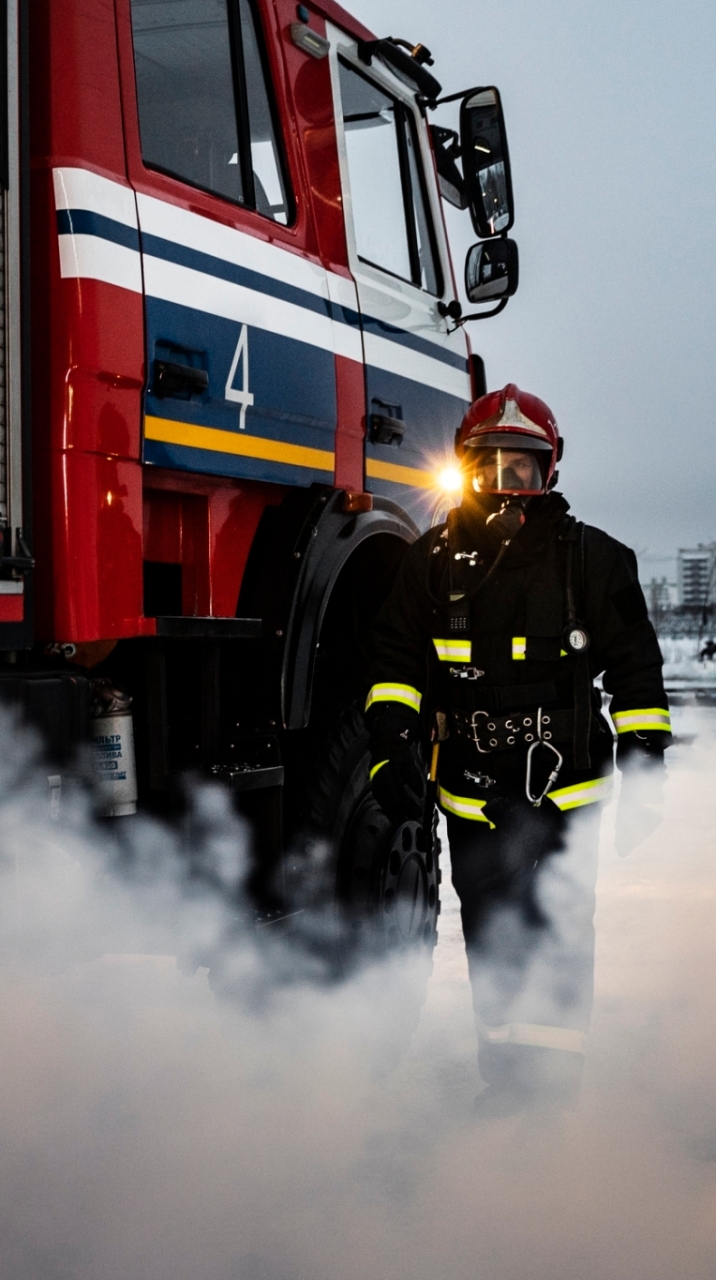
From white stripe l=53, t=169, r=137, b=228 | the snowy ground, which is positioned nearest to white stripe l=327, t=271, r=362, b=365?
white stripe l=53, t=169, r=137, b=228

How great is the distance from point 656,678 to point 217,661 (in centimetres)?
105

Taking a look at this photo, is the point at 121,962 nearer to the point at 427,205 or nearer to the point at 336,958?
the point at 336,958

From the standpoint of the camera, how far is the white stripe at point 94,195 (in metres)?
2.74

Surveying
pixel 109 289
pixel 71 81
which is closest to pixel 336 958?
pixel 109 289

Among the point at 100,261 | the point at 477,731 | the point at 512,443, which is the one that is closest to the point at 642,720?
the point at 477,731

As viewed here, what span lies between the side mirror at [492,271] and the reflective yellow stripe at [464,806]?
1.69 metres

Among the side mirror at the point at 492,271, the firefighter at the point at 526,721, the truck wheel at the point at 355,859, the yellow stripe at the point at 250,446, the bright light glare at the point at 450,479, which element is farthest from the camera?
the bright light glare at the point at 450,479

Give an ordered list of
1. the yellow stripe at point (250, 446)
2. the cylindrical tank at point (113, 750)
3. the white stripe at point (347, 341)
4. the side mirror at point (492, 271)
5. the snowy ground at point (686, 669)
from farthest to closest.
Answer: the snowy ground at point (686, 669)
the side mirror at point (492, 271)
the white stripe at point (347, 341)
the yellow stripe at point (250, 446)
the cylindrical tank at point (113, 750)

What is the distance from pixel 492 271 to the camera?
13.6 ft

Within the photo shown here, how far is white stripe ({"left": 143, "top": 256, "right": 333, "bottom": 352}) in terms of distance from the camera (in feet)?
9.64

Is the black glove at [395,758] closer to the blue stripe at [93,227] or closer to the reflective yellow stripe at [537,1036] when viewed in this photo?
the reflective yellow stripe at [537,1036]

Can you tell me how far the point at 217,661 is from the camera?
310 centimetres

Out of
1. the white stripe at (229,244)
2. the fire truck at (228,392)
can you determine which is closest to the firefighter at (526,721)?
the fire truck at (228,392)

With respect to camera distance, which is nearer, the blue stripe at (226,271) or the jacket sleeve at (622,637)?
the blue stripe at (226,271)
